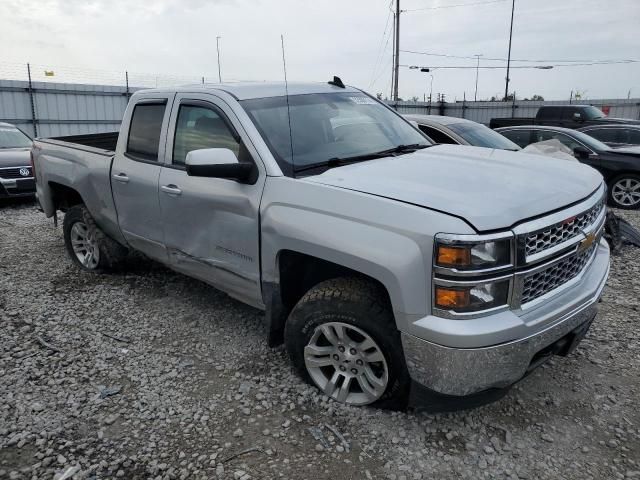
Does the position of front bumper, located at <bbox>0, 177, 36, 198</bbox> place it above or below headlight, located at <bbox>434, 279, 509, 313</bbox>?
below

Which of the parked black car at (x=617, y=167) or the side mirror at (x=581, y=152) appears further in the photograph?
the side mirror at (x=581, y=152)

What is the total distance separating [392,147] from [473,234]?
155 centimetres

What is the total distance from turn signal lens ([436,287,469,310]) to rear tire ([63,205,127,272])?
362cm

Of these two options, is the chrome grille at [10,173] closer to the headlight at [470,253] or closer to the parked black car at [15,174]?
the parked black car at [15,174]

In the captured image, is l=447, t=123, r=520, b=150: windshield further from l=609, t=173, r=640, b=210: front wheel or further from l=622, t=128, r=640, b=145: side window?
l=622, t=128, r=640, b=145: side window

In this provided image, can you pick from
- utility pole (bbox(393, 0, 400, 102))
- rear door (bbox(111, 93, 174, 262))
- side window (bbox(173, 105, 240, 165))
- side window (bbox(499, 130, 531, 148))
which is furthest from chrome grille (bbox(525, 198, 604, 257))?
utility pole (bbox(393, 0, 400, 102))

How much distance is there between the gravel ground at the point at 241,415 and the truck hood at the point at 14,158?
544cm

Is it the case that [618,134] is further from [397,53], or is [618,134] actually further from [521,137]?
[397,53]

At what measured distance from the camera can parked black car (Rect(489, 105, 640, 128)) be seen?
14583 mm

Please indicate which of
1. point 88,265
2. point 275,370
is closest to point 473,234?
point 275,370

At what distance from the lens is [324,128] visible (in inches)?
141

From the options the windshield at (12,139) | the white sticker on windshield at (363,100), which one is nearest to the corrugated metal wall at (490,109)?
the windshield at (12,139)

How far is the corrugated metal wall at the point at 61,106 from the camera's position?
1506 centimetres

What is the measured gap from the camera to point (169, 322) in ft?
13.9
